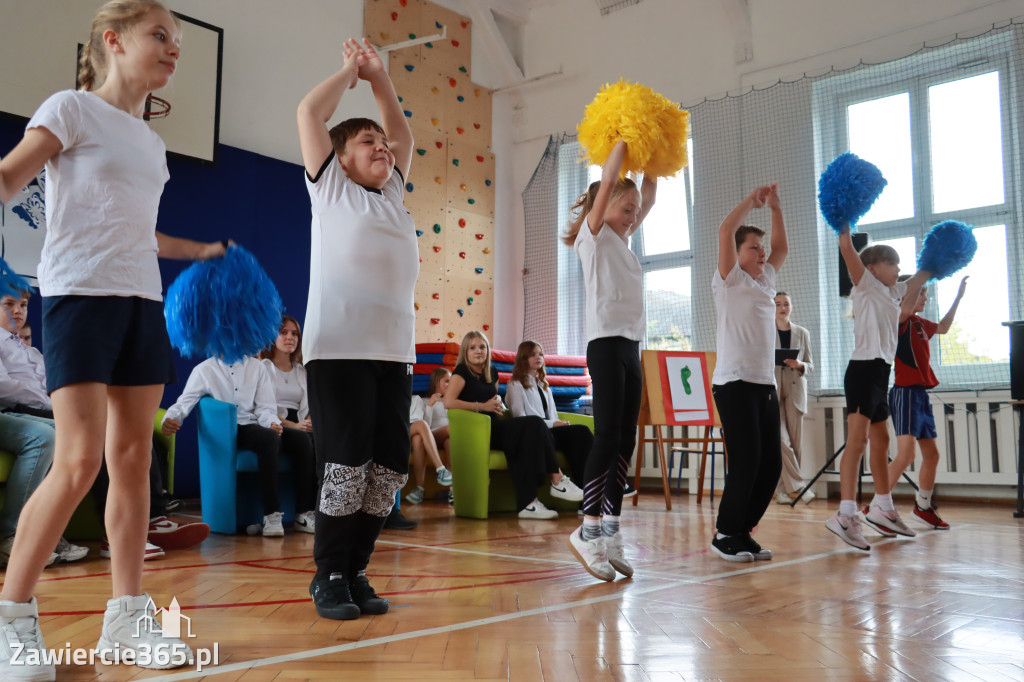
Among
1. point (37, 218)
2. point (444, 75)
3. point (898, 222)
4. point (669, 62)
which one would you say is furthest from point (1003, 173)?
point (37, 218)

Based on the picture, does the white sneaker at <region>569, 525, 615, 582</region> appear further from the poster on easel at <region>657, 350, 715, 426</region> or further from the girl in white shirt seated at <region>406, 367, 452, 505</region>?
the poster on easel at <region>657, 350, 715, 426</region>

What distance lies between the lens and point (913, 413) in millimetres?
4758

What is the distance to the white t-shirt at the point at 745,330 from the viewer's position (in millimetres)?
3445

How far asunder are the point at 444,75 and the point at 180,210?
12.2 ft

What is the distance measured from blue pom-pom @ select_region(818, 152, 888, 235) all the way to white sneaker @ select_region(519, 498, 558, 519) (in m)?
2.40

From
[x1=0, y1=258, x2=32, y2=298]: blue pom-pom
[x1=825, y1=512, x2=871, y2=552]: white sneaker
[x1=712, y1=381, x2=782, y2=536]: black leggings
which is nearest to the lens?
[x1=0, y1=258, x2=32, y2=298]: blue pom-pom

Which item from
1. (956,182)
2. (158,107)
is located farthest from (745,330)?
(158,107)

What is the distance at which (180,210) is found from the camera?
21.7ft

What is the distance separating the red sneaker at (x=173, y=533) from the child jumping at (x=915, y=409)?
3702 mm

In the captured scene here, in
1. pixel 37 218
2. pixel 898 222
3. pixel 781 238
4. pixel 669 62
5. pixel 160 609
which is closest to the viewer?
pixel 160 609

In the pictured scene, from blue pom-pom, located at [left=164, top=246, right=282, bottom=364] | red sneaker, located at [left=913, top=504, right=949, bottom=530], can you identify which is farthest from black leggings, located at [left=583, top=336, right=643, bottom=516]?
red sneaker, located at [left=913, top=504, right=949, bottom=530]

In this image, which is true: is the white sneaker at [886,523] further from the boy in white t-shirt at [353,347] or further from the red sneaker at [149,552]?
the red sneaker at [149,552]

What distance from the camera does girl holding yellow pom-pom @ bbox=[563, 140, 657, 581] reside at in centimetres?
300

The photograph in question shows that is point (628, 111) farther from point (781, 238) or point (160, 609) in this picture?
point (160, 609)
